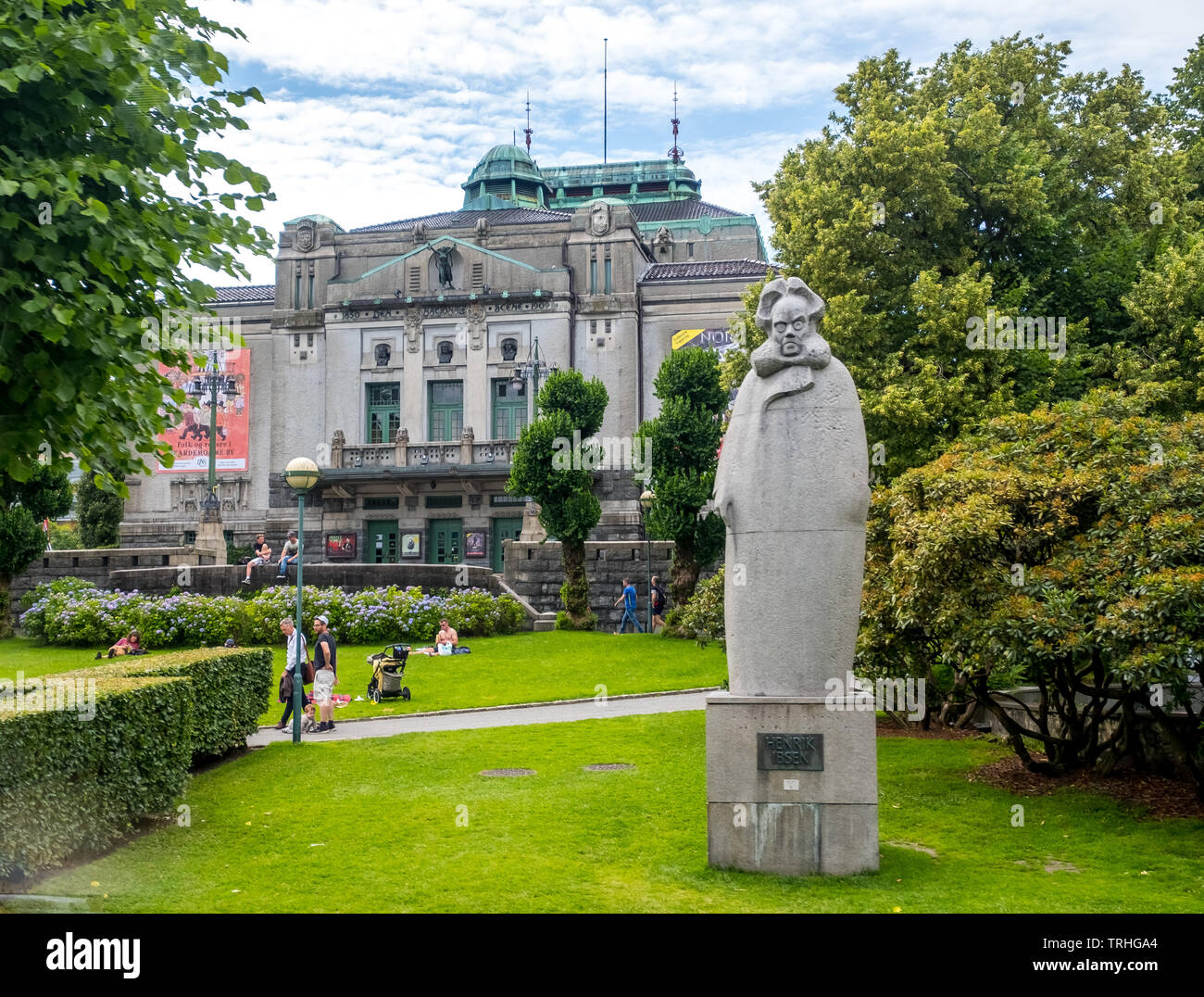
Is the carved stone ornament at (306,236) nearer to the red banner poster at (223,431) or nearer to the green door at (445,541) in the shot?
the red banner poster at (223,431)

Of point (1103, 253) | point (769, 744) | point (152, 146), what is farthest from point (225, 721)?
point (1103, 253)

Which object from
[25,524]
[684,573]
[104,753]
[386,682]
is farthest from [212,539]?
[104,753]

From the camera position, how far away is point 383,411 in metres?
46.6

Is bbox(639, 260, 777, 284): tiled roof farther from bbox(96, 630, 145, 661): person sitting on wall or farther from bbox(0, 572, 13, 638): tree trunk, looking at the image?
bbox(96, 630, 145, 661): person sitting on wall

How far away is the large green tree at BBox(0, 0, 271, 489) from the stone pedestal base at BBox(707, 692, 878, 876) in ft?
20.5

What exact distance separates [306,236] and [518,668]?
29326 millimetres

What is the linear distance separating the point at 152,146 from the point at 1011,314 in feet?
55.1

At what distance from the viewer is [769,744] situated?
8992mm

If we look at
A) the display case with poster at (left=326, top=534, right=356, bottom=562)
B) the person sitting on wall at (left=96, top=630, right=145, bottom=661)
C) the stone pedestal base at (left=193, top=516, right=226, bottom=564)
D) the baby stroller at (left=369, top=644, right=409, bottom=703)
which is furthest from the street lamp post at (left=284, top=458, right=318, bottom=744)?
the display case with poster at (left=326, top=534, right=356, bottom=562)

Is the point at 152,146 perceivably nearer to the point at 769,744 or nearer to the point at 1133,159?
the point at 769,744

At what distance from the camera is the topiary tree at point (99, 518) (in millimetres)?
39219

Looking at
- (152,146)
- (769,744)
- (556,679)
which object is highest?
(152,146)

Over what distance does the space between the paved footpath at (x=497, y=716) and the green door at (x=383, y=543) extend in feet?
76.7

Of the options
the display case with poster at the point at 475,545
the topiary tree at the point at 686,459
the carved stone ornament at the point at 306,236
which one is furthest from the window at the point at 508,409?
the topiary tree at the point at 686,459
